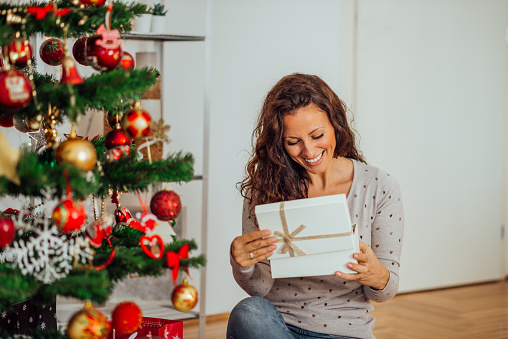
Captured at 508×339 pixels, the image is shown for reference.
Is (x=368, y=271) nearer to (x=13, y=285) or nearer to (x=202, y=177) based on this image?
(x=13, y=285)

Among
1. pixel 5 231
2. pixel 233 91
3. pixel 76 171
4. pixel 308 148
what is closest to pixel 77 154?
pixel 76 171

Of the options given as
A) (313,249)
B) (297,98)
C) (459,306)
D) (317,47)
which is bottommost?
(459,306)

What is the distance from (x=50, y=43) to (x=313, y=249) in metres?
0.68

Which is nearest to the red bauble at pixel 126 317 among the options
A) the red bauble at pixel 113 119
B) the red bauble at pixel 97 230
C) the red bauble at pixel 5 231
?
the red bauble at pixel 97 230

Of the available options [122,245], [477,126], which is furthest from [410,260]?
[122,245]

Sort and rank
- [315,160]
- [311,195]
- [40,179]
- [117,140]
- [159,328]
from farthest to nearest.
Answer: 1. [311,195]
2. [315,160]
3. [159,328]
4. [117,140]
5. [40,179]

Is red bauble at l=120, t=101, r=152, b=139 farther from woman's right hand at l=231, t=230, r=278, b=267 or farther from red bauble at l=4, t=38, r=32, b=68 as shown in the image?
woman's right hand at l=231, t=230, r=278, b=267

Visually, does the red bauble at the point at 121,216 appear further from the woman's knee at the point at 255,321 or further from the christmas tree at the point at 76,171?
the woman's knee at the point at 255,321

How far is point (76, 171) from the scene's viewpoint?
87 cm

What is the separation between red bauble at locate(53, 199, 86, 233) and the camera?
874 millimetres

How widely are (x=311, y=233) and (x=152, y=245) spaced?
0.42 metres

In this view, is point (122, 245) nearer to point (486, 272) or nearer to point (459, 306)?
point (459, 306)

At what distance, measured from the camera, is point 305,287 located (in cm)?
162

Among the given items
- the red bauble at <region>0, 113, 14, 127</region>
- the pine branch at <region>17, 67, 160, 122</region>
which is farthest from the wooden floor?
the pine branch at <region>17, 67, 160, 122</region>
